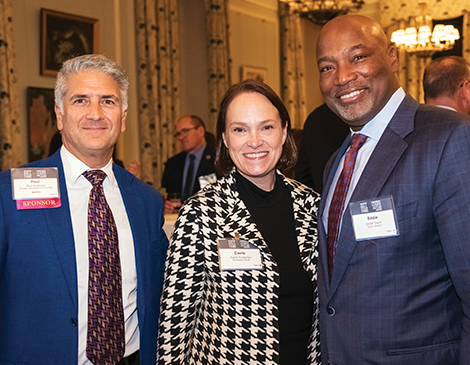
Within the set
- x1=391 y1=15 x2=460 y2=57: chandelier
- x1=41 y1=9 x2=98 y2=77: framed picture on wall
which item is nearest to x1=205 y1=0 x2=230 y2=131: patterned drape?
x1=41 y1=9 x2=98 y2=77: framed picture on wall

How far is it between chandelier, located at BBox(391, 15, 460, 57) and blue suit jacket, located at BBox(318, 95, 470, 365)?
9033mm

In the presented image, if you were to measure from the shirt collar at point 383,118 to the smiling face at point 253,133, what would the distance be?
393 mm

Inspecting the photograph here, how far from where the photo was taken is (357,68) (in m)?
1.99

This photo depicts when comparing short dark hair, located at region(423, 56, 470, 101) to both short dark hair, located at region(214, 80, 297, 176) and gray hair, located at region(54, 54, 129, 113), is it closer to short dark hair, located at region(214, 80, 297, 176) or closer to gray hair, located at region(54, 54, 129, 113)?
short dark hair, located at region(214, 80, 297, 176)

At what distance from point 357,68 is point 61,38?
5.44 metres

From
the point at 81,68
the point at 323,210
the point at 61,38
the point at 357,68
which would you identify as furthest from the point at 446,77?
the point at 61,38

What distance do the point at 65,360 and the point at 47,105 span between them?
5091 mm

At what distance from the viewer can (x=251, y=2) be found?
10.3 m

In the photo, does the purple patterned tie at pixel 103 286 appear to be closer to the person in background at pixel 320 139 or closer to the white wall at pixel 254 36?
the person in background at pixel 320 139

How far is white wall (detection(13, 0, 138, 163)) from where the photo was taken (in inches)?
245

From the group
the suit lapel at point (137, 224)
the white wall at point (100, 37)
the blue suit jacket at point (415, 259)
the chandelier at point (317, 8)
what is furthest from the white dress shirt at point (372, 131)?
the chandelier at point (317, 8)

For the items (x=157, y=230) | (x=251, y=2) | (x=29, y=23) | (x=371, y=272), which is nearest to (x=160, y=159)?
(x=29, y=23)

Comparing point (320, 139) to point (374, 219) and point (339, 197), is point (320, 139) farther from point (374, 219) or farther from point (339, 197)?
point (374, 219)

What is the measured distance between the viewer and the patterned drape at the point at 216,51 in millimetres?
8922
